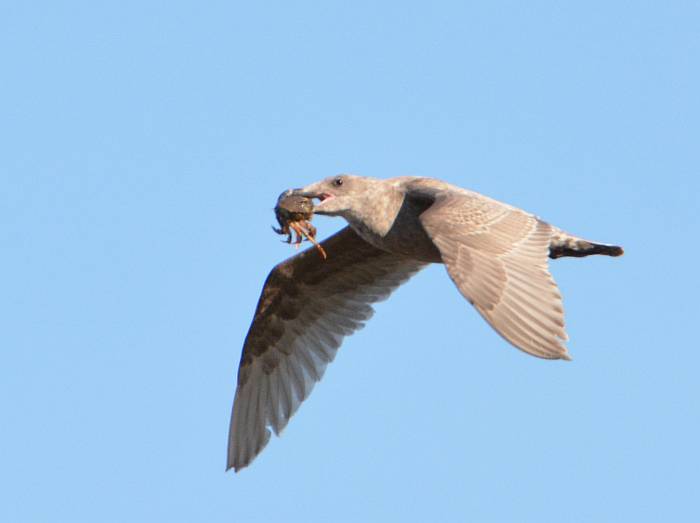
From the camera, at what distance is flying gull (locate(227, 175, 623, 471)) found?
1078 centimetres

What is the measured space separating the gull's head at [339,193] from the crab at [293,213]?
0.08 meters

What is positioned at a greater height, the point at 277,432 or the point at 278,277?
the point at 278,277

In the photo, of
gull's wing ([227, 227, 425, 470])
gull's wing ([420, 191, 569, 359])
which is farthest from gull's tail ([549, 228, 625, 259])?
gull's wing ([227, 227, 425, 470])

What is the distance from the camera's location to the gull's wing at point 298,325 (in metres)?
14.7

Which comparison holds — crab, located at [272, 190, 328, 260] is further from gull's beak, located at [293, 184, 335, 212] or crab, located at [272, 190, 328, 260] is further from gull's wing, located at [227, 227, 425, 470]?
gull's wing, located at [227, 227, 425, 470]

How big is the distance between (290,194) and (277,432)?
2714 millimetres

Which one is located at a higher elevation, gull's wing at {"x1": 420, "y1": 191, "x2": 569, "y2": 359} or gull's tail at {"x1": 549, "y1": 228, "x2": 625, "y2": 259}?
gull's tail at {"x1": 549, "y1": 228, "x2": 625, "y2": 259}

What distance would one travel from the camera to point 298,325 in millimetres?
15031

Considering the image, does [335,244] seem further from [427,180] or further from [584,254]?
[584,254]

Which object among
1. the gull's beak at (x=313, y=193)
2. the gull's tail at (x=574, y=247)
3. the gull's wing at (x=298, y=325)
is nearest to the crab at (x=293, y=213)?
the gull's beak at (x=313, y=193)

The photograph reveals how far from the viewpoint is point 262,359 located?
49.8 feet

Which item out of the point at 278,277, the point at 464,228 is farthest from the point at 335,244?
the point at 464,228

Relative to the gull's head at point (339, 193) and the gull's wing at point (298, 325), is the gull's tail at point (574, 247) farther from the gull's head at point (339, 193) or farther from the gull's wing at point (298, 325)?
the gull's wing at point (298, 325)

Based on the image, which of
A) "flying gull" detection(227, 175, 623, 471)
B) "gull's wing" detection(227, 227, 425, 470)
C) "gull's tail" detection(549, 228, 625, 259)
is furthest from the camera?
"gull's wing" detection(227, 227, 425, 470)
